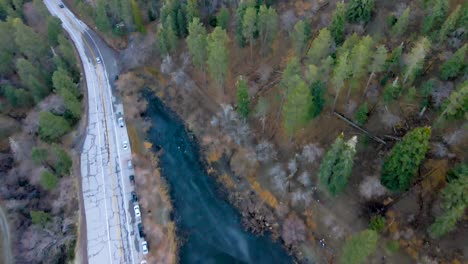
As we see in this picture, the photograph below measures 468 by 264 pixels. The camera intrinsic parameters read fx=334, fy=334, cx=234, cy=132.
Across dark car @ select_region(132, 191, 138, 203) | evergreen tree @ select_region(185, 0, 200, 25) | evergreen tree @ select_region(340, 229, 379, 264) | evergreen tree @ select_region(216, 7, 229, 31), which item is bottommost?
dark car @ select_region(132, 191, 138, 203)

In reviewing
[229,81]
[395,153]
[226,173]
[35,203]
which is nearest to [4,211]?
[35,203]

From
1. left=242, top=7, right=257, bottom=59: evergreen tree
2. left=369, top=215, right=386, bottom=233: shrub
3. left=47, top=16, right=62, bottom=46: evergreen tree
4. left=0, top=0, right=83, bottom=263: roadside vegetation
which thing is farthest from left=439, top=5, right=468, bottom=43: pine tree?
Answer: left=47, top=16, right=62, bottom=46: evergreen tree

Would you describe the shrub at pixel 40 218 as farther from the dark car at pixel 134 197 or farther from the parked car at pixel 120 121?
the parked car at pixel 120 121

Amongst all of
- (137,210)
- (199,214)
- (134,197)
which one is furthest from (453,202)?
(134,197)

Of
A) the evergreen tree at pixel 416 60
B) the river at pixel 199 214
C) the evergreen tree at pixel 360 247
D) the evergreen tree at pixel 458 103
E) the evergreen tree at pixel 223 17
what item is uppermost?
the evergreen tree at pixel 223 17

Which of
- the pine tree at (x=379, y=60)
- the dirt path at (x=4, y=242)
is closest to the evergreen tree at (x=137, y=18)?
the dirt path at (x=4, y=242)

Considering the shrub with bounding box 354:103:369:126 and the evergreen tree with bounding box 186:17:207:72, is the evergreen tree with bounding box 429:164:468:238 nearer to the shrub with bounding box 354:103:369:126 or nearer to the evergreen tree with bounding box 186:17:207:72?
the shrub with bounding box 354:103:369:126

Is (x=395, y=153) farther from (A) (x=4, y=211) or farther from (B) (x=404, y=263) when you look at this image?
(A) (x=4, y=211)
